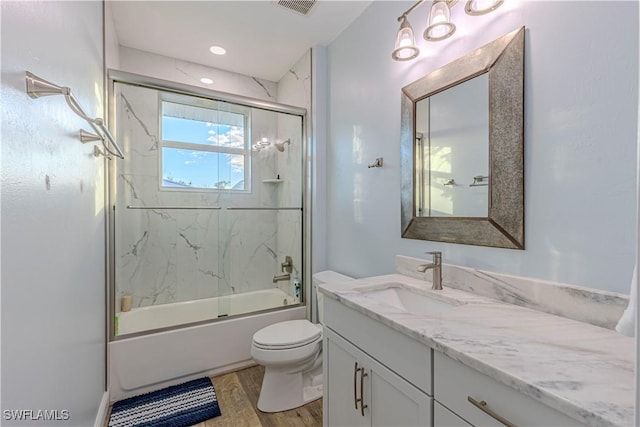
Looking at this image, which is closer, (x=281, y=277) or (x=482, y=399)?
(x=482, y=399)

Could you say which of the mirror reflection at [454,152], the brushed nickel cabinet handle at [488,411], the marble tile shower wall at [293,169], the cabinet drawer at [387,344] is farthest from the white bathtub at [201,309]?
the brushed nickel cabinet handle at [488,411]

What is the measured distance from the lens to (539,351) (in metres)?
0.71

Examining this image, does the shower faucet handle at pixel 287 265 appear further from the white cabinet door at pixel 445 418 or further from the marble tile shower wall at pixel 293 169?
the white cabinet door at pixel 445 418

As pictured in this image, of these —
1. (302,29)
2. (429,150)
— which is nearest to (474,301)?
(429,150)

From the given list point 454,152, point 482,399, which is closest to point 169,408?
point 482,399

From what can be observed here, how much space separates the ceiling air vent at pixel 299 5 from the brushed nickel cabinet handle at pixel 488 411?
226cm

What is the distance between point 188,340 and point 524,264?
2120mm

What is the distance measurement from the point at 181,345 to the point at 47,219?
4.96ft

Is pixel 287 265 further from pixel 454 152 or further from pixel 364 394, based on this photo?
pixel 454 152

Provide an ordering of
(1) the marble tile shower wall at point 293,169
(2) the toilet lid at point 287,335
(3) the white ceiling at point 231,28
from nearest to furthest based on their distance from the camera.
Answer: (2) the toilet lid at point 287,335
(3) the white ceiling at point 231,28
(1) the marble tile shower wall at point 293,169

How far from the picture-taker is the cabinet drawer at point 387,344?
2.79 feet

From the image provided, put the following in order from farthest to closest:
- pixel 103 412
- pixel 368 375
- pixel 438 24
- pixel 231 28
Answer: pixel 231 28 → pixel 103 412 → pixel 438 24 → pixel 368 375

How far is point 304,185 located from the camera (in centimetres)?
258

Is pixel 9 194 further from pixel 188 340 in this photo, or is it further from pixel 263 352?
pixel 188 340
